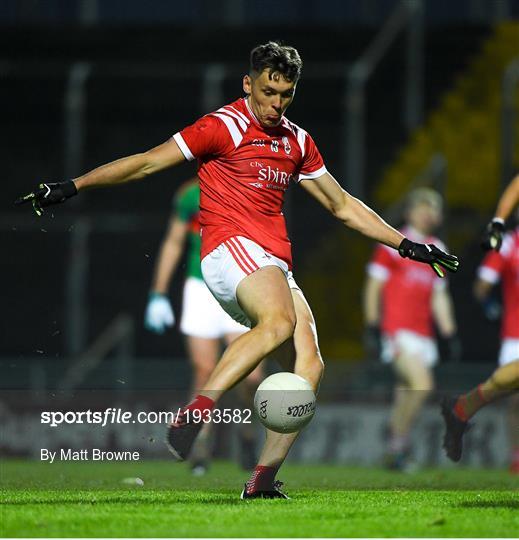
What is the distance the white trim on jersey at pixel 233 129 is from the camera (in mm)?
7691

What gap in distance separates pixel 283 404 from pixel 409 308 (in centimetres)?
663

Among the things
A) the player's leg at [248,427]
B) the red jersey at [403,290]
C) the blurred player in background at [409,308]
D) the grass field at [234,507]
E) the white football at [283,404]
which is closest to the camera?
the grass field at [234,507]

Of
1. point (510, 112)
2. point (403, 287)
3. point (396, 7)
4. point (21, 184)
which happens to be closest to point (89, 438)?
point (403, 287)

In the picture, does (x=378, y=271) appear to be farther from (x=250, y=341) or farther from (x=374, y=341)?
(x=250, y=341)

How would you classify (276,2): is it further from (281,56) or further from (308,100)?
(281,56)

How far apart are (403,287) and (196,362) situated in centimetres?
279

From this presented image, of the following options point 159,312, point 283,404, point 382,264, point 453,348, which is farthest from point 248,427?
point 453,348

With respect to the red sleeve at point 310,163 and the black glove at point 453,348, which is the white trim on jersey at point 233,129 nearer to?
the red sleeve at point 310,163

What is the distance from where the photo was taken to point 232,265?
24.9 feet

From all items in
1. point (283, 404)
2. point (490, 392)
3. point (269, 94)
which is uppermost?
point (269, 94)

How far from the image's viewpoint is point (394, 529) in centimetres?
631

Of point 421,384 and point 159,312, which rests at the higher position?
point 159,312

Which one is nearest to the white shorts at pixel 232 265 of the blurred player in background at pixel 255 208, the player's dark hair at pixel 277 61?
the blurred player in background at pixel 255 208

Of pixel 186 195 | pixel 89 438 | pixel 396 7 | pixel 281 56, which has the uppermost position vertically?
pixel 396 7
